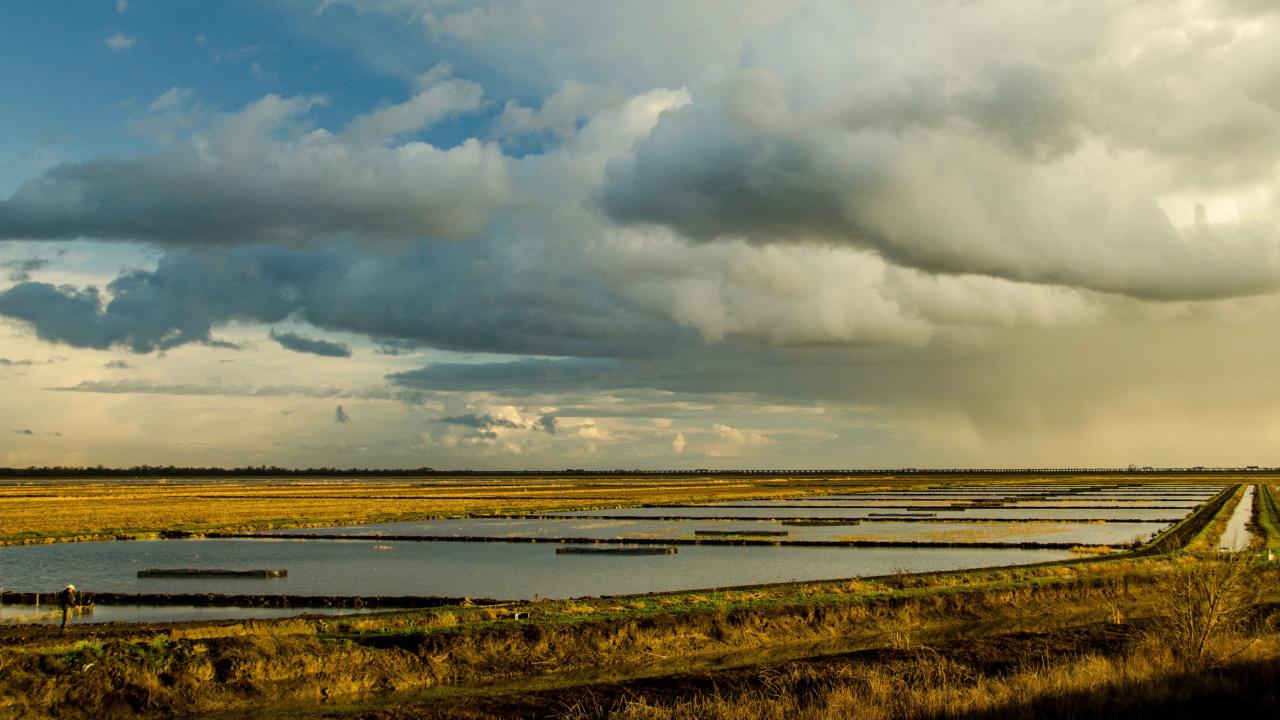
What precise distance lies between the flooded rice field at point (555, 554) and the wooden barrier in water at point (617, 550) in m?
0.24

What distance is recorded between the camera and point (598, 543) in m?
47.6

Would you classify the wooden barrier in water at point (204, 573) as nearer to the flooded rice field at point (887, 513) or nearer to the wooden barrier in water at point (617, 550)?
the wooden barrier in water at point (617, 550)

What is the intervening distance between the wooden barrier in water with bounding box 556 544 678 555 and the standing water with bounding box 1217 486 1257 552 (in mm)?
21388

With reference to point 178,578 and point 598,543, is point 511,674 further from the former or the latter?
point 598,543

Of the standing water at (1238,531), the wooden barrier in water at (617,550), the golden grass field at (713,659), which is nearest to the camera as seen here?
the golden grass field at (713,659)

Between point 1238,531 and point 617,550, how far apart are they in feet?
105

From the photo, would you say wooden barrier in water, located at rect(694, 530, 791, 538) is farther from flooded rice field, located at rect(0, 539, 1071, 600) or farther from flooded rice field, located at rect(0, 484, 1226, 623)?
flooded rice field, located at rect(0, 539, 1071, 600)

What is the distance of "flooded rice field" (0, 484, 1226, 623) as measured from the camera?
3189 centimetres

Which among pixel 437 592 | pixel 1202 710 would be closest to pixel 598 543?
pixel 437 592

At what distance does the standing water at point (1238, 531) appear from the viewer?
40.7m

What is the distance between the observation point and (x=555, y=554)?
141 feet

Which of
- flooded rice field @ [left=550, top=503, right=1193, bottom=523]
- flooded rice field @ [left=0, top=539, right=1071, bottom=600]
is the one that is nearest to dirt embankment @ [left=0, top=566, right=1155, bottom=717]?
flooded rice field @ [left=0, top=539, right=1071, bottom=600]

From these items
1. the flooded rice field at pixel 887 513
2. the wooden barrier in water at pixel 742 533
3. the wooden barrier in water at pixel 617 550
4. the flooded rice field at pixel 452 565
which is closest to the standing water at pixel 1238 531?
the flooded rice field at pixel 887 513

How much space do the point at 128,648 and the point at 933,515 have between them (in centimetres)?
5940
